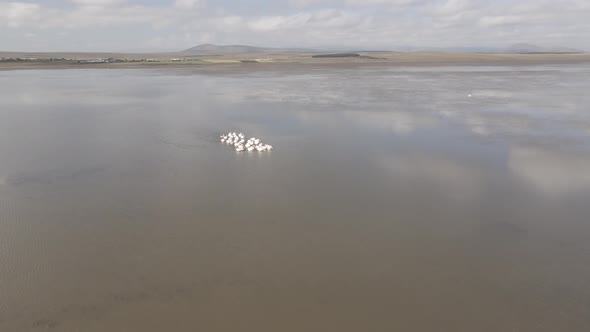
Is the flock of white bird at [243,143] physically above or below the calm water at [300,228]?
above

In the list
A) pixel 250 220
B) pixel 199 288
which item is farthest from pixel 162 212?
pixel 199 288

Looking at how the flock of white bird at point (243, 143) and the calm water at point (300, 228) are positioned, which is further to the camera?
the flock of white bird at point (243, 143)

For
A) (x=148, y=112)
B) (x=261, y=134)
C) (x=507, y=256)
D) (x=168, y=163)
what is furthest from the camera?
(x=148, y=112)

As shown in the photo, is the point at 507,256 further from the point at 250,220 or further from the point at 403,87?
the point at 403,87

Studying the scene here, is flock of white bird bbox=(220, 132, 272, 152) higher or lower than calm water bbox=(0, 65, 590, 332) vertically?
higher

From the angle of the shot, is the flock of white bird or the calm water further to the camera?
the flock of white bird
